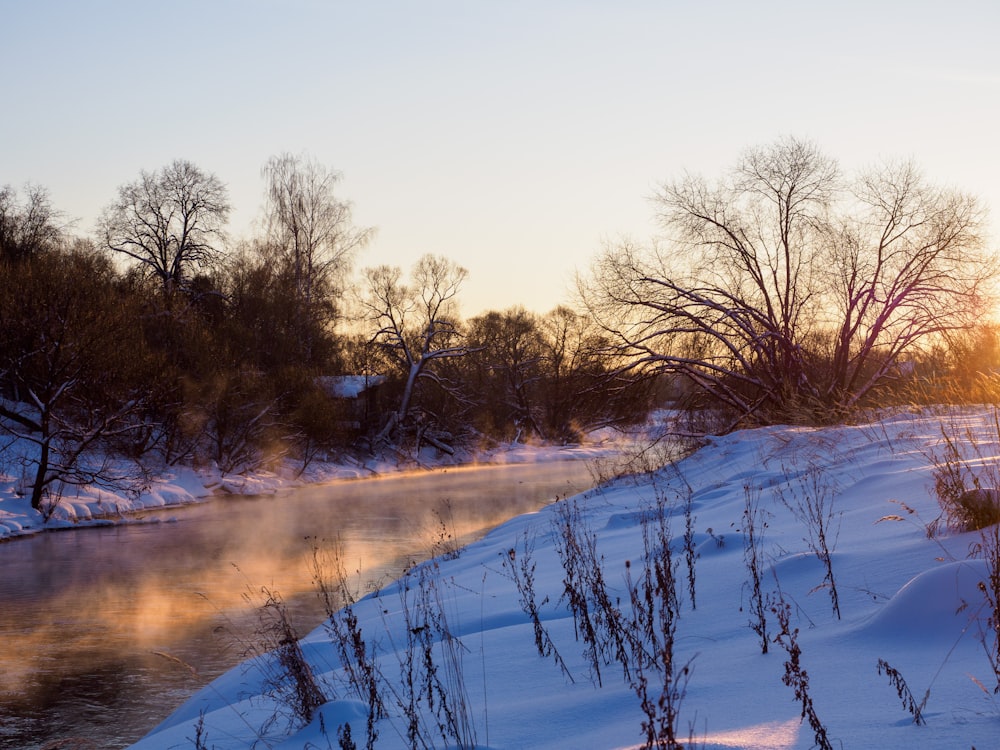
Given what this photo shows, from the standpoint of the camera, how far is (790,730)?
306 cm

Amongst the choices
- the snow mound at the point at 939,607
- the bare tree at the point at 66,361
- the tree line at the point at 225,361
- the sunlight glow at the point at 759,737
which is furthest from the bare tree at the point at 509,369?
the sunlight glow at the point at 759,737

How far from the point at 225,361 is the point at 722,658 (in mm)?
27956

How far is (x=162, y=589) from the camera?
12297 millimetres

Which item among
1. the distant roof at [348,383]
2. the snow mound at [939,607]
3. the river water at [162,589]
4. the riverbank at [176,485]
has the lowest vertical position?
the river water at [162,589]

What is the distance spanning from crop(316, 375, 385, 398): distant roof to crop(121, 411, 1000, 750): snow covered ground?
28.3 m

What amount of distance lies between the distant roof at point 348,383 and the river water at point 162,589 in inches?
482

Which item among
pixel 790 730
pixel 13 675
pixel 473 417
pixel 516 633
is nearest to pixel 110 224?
pixel 473 417

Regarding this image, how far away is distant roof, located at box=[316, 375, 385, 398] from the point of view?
120 feet

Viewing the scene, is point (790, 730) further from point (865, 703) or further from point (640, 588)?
point (640, 588)

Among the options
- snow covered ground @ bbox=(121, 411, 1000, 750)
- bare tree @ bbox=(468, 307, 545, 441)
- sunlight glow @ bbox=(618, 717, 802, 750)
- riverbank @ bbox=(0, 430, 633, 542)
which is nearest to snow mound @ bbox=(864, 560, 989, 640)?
snow covered ground @ bbox=(121, 411, 1000, 750)

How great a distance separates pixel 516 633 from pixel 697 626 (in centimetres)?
128

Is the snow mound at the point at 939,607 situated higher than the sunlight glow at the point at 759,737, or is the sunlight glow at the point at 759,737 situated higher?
the snow mound at the point at 939,607

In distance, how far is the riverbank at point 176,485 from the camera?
19.0m

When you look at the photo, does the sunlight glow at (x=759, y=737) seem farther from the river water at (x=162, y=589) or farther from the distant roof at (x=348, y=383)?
the distant roof at (x=348, y=383)
